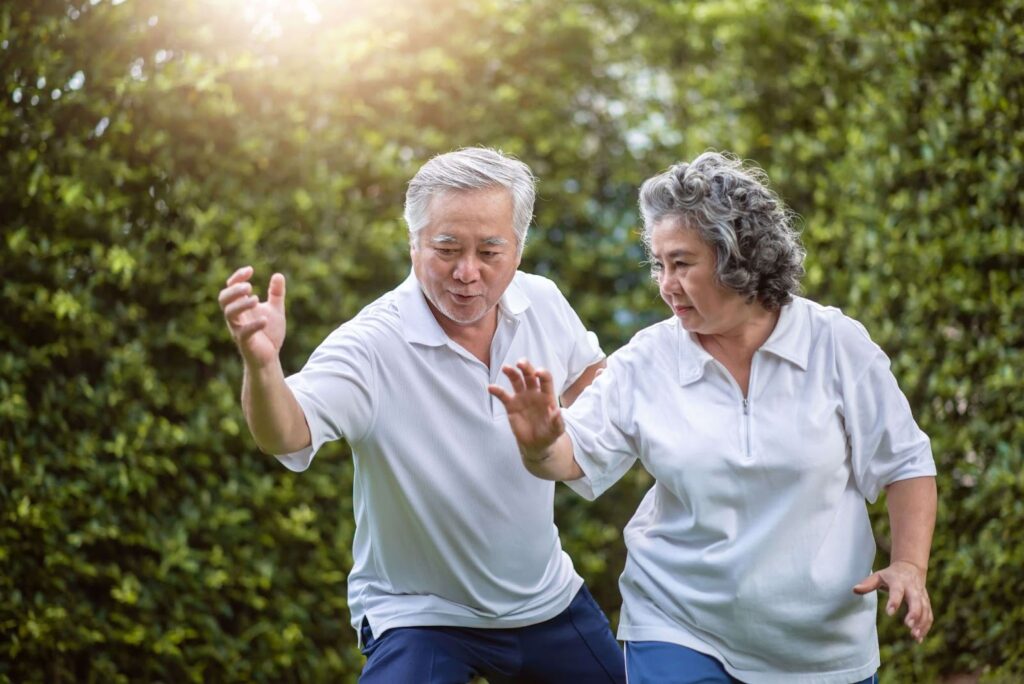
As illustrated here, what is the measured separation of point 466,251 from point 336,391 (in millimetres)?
452

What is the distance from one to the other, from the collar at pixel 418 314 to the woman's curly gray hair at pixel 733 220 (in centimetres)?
46

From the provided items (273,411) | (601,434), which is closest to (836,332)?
(601,434)

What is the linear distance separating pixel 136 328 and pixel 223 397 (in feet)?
1.28

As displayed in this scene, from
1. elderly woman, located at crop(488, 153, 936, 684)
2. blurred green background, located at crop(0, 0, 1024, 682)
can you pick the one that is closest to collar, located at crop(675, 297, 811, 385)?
elderly woman, located at crop(488, 153, 936, 684)

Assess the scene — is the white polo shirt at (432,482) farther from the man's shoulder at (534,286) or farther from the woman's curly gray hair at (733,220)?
the woman's curly gray hair at (733,220)

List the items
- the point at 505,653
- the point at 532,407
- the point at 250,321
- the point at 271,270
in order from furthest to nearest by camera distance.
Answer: the point at 271,270 → the point at 505,653 → the point at 532,407 → the point at 250,321

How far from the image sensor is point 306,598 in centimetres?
473

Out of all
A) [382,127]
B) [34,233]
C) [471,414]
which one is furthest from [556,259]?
[471,414]

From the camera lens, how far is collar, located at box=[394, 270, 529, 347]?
3033 millimetres

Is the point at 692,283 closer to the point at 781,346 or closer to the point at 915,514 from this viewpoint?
Answer: the point at 781,346

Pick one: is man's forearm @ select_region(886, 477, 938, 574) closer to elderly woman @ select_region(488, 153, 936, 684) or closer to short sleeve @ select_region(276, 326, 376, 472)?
elderly woman @ select_region(488, 153, 936, 684)

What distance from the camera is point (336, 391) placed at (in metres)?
2.84

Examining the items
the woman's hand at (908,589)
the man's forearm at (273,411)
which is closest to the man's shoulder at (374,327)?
the man's forearm at (273,411)

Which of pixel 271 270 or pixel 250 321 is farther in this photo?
pixel 271 270
